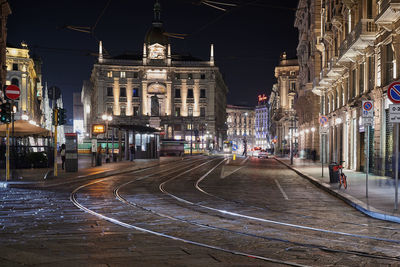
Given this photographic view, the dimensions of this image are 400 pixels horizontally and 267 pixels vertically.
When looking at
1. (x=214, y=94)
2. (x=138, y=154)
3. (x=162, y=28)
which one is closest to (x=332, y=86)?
(x=138, y=154)

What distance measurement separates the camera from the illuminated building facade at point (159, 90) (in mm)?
106938

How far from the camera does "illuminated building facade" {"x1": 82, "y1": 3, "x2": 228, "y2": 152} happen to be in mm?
106938

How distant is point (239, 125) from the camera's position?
7608 inches

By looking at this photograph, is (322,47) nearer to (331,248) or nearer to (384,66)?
(384,66)

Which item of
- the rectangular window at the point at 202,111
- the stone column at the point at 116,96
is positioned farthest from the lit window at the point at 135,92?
the rectangular window at the point at 202,111

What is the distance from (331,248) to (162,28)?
4359 inches

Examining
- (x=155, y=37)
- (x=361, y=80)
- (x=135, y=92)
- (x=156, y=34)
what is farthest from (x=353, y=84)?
(x=156, y=34)

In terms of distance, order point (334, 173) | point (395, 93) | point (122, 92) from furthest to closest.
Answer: point (122, 92)
point (334, 173)
point (395, 93)

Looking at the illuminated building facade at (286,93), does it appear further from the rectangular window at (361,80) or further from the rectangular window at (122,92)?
the rectangular window at (361,80)

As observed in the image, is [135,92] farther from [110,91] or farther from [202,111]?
[202,111]

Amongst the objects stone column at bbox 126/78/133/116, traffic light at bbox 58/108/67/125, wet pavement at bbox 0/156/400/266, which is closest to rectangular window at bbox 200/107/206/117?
stone column at bbox 126/78/133/116

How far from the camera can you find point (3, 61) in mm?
50969

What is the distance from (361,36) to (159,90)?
85174 millimetres

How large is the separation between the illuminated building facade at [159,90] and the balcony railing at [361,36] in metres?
78.1
